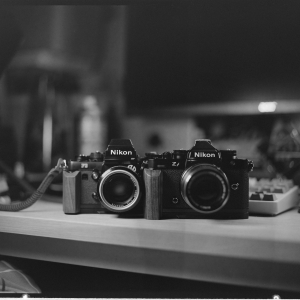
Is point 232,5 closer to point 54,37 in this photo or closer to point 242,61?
point 242,61

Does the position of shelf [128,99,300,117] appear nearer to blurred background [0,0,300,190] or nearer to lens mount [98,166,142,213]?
blurred background [0,0,300,190]

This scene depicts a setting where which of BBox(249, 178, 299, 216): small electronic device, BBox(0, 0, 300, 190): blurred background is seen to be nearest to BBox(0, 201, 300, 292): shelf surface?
BBox(249, 178, 299, 216): small electronic device

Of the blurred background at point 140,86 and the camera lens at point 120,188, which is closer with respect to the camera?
the camera lens at point 120,188

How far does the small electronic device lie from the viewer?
64 cm

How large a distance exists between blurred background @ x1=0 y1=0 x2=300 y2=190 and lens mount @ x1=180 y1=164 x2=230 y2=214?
0.23 metres

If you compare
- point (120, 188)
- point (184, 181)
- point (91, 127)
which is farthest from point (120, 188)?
point (91, 127)

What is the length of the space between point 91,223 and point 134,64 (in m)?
0.42

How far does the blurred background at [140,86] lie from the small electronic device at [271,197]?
10 cm

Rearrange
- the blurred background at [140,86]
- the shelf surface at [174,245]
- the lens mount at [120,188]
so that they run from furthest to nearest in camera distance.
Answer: the blurred background at [140,86] → the lens mount at [120,188] → the shelf surface at [174,245]

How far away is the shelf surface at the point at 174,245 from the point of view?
50cm

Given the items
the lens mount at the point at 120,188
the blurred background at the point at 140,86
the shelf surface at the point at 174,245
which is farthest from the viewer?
the blurred background at the point at 140,86

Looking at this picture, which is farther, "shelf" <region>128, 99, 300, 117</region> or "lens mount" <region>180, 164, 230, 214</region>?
"shelf" <region>128, 99, 300, 117</region>

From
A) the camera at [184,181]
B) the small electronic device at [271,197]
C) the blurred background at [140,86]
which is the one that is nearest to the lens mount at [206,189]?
the camera at [184,181]

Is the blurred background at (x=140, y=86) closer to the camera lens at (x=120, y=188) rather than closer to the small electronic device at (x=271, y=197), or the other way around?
the small electronic device at (x=271, y=197)
